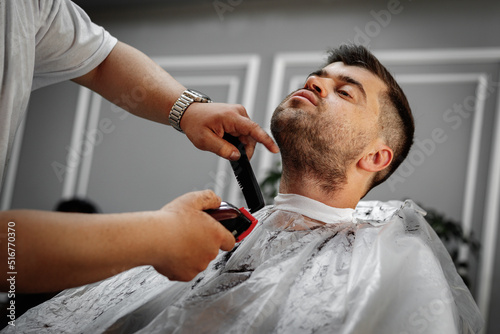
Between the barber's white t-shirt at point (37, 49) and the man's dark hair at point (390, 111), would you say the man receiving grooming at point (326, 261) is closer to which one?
the man's dark hair at point (390, 111)

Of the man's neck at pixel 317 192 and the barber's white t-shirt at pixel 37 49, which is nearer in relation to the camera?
the barber's white t-shirt at pixel 37 49

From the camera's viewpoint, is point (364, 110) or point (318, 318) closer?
point (318, 318)

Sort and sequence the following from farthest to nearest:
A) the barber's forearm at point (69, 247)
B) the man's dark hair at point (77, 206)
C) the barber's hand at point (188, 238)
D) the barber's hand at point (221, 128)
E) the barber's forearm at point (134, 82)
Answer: the man's dark hair at point (77, 206) → the barber's forearm at point (134, 82) → the barber's hand at point (221, 128) → the barber's hand at point (188, 238) → the barber's forearm at point (69, 247)

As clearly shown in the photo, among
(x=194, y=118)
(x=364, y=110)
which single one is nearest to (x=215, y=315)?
(x=194, y=118)

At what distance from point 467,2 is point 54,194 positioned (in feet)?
13.2

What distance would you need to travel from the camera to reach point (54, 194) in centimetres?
466

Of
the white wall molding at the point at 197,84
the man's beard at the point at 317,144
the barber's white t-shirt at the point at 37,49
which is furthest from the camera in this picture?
the white wall molding at the point at 197,84

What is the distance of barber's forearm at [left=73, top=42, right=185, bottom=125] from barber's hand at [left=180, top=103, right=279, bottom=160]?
11cm

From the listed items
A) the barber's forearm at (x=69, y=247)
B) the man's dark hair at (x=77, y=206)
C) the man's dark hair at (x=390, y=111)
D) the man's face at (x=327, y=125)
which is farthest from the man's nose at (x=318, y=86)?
the man's dark hair at (x=77, y=206)

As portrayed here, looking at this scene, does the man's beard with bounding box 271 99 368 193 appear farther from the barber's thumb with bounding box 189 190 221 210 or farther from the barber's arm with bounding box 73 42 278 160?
the barber's thumb with bounding box 189 190 221 210

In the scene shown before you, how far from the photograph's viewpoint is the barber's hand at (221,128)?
1.36 m

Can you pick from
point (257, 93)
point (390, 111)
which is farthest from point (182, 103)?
point (257, 93)

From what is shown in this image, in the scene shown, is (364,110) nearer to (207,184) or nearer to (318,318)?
(318,318)

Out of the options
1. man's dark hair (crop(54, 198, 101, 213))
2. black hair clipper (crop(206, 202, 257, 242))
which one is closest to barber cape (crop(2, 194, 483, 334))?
black hair clipper (crop(206, 202, 257, 242))
